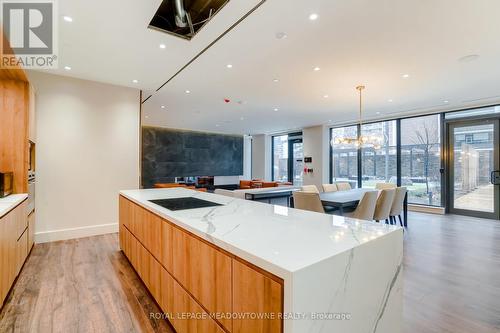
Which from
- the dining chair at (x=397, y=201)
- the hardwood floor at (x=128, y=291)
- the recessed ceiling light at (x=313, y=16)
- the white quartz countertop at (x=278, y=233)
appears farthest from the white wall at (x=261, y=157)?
the white quartz countertop at (x=278, y=233)

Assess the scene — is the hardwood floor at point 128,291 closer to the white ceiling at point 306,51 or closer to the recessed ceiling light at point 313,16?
the white ceiling at point 306,51

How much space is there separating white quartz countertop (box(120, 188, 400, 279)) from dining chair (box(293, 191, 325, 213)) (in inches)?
71.1

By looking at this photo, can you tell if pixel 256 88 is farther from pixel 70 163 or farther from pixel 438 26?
pixel 70 163

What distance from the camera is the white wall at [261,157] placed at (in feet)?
39.1

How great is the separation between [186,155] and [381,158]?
7641mm

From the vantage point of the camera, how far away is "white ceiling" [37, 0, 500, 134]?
2.50 m

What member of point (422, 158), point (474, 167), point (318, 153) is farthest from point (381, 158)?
point (474, 167)

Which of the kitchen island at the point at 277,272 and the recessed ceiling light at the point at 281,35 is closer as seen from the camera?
the kitchen island at the point at 277,272

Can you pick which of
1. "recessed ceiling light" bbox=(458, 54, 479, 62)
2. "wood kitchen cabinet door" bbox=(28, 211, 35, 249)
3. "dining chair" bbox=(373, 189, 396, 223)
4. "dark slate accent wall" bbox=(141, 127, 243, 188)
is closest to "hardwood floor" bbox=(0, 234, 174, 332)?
"wood kitchen cabinet door" bbox=(28, 211, 35, 249)

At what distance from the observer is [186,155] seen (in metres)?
10.9

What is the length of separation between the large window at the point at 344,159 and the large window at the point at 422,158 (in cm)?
152

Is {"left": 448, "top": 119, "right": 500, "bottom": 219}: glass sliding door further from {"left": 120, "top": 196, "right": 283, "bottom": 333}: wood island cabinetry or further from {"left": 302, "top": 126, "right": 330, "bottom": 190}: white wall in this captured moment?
{"left": 120, "top": 196, "right": 283, "bottom": 333}: wood island cabinetry

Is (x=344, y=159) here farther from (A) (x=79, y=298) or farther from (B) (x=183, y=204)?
(A) (x=79, y=298)

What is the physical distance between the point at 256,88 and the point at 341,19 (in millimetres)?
2507
